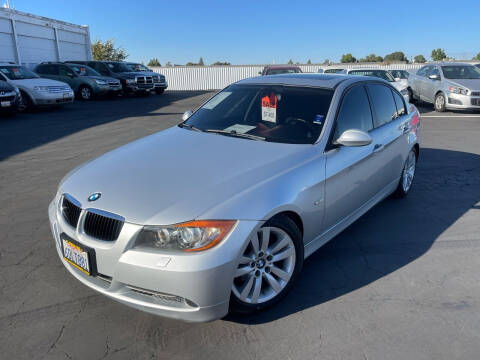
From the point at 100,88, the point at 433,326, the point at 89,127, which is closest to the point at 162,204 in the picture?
the point at 433,326

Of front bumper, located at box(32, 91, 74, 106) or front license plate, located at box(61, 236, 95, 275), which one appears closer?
front license plate, located at box(61, 236, 95, 275)

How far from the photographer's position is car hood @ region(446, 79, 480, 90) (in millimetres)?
13087

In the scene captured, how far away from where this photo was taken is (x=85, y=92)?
1888cm

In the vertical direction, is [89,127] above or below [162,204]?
below

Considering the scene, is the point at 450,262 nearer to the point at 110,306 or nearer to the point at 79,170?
the point at 110,306

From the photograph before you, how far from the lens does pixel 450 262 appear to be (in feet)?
12.0

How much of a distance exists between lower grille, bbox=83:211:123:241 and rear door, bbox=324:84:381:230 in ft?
5.33

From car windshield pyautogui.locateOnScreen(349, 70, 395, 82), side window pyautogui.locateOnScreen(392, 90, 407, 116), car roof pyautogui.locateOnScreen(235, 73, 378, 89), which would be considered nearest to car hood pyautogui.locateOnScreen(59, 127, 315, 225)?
car roof pyautogui.locateOnScreen(235, 73, 378, 89)

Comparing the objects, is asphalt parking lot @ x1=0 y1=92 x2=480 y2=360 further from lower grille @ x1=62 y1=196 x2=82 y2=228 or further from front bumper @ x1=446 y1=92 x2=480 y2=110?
front bumper @ x1=446 y1=92 x2=480 y2=110

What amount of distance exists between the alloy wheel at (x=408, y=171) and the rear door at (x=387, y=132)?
0.30 metres

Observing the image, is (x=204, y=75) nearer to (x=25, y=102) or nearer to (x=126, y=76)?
(x=126, y=76)

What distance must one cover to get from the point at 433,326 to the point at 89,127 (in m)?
10.3

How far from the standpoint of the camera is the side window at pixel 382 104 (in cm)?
433

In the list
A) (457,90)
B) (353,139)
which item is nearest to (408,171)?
(353,139)
